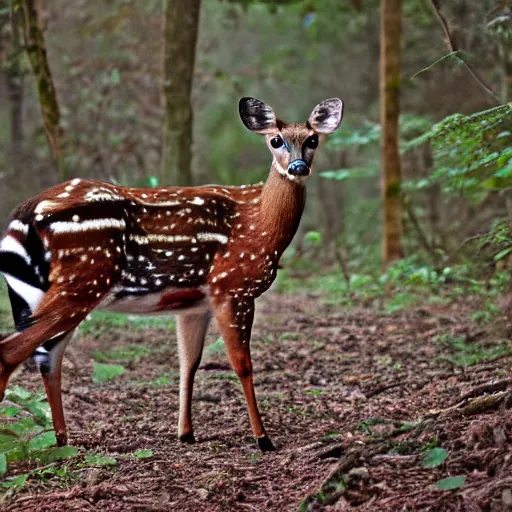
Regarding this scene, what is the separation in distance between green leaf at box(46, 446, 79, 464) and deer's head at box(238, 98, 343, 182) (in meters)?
2.00

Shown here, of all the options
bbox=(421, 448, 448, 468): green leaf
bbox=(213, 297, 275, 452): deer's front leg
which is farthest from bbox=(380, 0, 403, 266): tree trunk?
bbox=(421, 448, 448, 468): green leaf

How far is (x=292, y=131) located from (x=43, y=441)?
2.31 metres

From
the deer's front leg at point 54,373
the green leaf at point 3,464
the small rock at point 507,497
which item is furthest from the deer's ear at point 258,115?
the small rock at point 507,497

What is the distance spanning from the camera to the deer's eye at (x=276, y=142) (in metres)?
5.03

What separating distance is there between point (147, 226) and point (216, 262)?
473mm

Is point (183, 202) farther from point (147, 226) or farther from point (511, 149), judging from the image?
point (511, 149)

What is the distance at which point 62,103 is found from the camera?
16.4m

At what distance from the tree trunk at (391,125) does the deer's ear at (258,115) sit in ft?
19.4

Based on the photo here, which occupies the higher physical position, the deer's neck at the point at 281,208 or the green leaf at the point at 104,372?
the deer's neck at the point at 281,208

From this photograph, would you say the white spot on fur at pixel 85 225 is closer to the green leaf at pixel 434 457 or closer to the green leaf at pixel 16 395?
the green leaf at pixel 16 395

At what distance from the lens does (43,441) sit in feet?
15.6

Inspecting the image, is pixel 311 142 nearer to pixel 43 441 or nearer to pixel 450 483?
pixel 450 483

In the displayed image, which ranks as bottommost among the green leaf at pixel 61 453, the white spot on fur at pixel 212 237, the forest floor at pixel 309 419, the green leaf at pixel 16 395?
the forest floor at pixel 309 419

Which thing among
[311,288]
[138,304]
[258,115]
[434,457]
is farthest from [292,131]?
[311,288]
